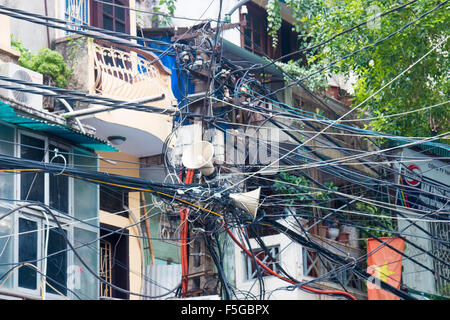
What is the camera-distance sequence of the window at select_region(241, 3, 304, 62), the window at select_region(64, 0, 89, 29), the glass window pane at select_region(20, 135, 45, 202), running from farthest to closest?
the window at select_region(241, 3, 304, 62) → the window at select_region(64, 0, 89, 29) → the glass window pane at select_region(20, 135, 45, 202)

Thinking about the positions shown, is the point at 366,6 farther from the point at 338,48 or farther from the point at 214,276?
the point at 214,276

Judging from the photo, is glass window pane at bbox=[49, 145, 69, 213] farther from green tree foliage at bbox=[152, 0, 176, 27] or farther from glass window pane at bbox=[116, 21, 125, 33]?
green tree foliage at bbox=[152, 0, 176, 27]

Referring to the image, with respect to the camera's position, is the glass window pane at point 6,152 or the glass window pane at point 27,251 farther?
the glass window pane at point 27,251

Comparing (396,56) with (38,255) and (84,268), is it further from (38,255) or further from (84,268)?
(38,255)

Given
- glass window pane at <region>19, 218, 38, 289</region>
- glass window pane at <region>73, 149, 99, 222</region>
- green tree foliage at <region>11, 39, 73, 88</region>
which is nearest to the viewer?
glass window pane at <region>19, 218, 38, 289</region>

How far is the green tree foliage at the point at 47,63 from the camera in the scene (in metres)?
10.5

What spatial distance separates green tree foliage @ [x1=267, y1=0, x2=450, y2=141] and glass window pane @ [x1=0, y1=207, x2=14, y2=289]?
6.47 meters

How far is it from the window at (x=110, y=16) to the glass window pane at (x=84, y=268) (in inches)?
164

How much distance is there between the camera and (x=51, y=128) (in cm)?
966

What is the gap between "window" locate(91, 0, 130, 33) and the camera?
1256 centimetres

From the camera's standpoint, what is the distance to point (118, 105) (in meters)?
8.27

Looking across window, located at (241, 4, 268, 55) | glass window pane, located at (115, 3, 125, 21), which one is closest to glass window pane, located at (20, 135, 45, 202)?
glass window pane, located at (115, 3, 125, 21)

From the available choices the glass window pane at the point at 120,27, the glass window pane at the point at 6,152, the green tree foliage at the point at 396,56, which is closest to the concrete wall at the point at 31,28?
the glass window pane at the point at 120,27

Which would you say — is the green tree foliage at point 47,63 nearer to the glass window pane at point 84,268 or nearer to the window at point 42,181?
the window at point 42,181
